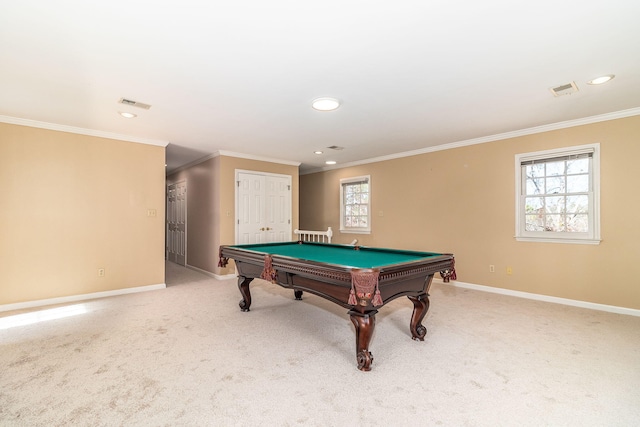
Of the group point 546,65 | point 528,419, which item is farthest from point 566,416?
point 546,65

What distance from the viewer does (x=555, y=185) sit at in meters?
4.08

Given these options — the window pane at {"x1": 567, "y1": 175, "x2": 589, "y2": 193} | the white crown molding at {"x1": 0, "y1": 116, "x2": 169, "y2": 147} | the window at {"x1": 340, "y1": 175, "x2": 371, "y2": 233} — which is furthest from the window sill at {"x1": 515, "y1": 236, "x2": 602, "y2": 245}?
the white crown molding at {"x1": 0, "y1": 116, "x2": 169, "y2": 147}

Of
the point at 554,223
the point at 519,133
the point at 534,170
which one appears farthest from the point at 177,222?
the point at 554,223

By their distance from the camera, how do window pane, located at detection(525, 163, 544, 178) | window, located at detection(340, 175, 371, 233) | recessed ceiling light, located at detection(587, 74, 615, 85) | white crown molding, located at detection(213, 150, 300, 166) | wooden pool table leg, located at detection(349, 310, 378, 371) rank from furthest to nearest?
window, located at detection(340, 175, 371, 233) → white crown molding, located at detection(213, 150, 300, 166) → window pane, located at detection(525, 163, 544, 178) → recessed ceiling light, located at detection(587, 74, 615, 85) → wooden pool table leg, located at detection(349, 310, 378, 371)

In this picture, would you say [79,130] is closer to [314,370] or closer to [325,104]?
[325,104]

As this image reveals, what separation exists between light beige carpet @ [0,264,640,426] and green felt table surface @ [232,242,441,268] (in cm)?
75

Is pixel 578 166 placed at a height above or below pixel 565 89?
below

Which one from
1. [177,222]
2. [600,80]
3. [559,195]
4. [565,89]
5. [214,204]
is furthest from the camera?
[177,222]

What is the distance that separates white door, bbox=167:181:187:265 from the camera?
6.89 meters

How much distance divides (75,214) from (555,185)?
6.65 metres

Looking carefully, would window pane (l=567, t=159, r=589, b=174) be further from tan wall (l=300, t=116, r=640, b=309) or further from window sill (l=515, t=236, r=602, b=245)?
window sill (l=515, t=236, r=602, b=245)

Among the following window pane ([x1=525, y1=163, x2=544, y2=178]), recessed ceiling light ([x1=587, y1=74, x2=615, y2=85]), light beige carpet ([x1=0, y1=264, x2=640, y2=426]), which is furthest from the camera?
window pane ([x1=525, y1=163, x2=544, y2=178])

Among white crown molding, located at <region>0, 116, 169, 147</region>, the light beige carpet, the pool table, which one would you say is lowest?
the light beige carpet

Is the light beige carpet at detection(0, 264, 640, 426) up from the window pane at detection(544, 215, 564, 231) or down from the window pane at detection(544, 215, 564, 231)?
down
